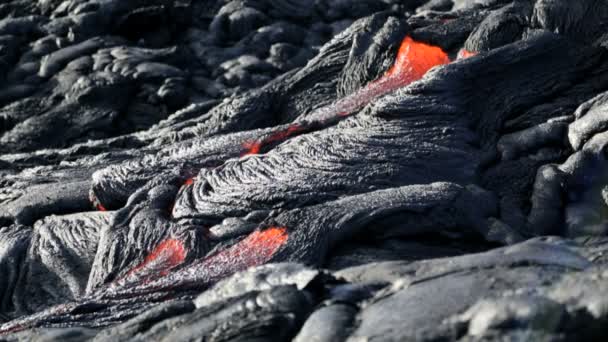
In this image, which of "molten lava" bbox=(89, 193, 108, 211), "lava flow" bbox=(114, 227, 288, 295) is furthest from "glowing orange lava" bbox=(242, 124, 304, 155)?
"lava flow" bbox=(114, 227, 288, 295)

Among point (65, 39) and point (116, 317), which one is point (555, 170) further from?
point (65, 39)

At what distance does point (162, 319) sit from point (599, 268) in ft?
5.18

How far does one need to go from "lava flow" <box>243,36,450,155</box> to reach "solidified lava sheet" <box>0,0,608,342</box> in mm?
15

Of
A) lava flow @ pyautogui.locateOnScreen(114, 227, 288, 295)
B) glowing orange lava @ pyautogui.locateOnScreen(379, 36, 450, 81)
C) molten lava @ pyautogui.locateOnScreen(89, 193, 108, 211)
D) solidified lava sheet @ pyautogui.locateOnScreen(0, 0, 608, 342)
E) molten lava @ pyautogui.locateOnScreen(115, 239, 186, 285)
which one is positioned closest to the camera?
solidified lava sheet @ pyautogui.locateOnScreen(0, 0, 608, 342)

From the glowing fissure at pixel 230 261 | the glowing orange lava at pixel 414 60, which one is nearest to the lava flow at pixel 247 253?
the glowing fissure at pixel 230 261

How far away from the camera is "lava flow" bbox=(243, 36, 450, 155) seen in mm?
6559

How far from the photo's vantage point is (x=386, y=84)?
22.4ft

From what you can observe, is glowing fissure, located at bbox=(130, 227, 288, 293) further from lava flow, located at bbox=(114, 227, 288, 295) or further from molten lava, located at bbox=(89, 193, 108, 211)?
molten lava, located at bbox=(89, 193, 108, 211)

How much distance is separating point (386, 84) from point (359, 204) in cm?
184

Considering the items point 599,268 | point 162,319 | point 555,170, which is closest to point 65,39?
point 555,170

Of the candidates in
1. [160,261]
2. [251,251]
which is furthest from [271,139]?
[251,251]

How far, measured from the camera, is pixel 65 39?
438 inches

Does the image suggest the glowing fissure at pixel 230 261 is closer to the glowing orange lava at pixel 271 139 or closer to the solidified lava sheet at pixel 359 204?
the solidified lava sheet at pixel 359 204

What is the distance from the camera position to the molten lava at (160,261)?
524 centimetres
